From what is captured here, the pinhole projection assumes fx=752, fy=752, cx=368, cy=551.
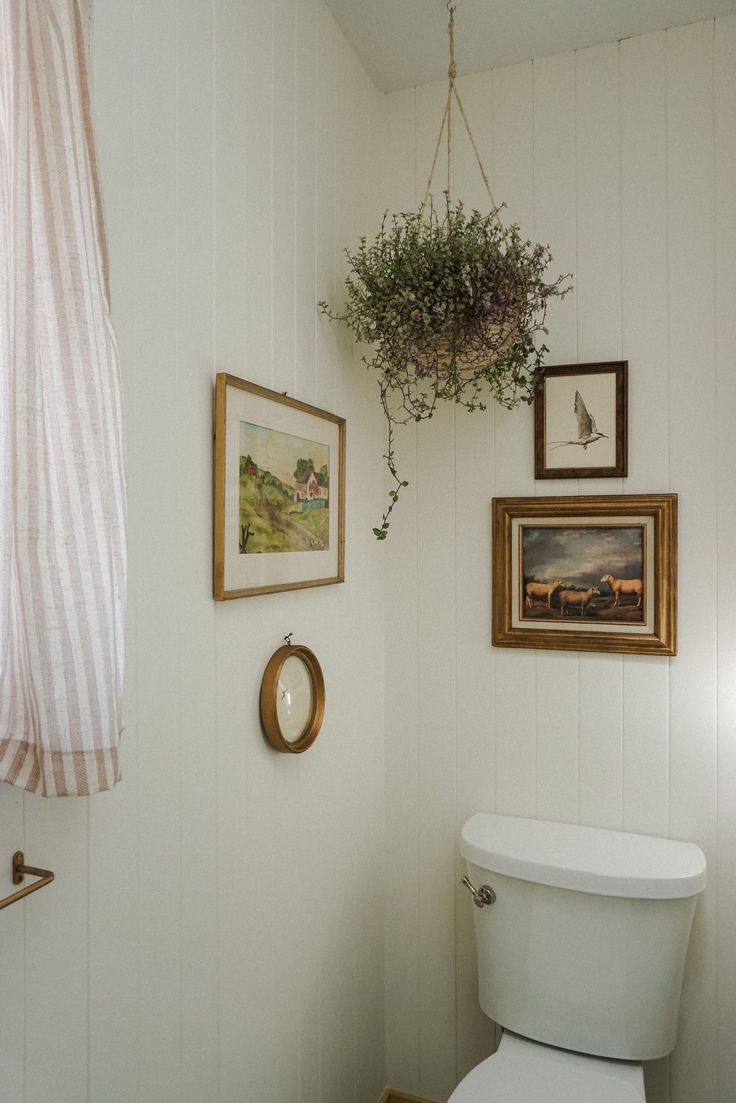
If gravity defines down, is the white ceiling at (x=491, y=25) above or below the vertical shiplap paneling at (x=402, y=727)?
above

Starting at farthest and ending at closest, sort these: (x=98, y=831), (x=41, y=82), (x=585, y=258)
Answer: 1. (x=585, y=258)
2. (x=98, y=831)
3. (x=41, y=82)

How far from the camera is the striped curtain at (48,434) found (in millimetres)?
756

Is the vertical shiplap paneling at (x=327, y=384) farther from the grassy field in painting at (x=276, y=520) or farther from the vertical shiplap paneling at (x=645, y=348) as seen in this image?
the vertical shiplap paneling at (x=645, y=348)

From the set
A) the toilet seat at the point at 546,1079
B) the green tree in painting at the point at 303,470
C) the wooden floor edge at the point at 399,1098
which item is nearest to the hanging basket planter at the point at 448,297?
the green tree in painting at the point at 303,470

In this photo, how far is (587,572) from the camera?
1748 mm

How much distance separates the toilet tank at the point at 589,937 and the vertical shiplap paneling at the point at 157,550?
0.76m

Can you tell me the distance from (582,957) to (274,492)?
1.13 metres

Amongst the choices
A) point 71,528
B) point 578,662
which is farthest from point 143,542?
point 578,662

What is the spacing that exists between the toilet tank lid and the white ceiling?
1805 millimetres

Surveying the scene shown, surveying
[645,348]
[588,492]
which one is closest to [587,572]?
[588,492]

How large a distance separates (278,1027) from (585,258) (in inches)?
68.9

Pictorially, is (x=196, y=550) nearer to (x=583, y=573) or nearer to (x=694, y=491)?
(x=583, y=573)

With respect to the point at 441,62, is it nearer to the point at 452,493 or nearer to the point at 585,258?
the point at 585,258

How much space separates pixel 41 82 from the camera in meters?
0.77
